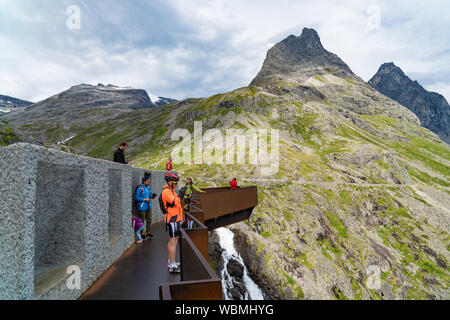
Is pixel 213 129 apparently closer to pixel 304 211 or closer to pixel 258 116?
pixel 258 116

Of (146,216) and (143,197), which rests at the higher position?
(143,197)

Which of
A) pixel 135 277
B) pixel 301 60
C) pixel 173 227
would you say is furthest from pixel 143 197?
pixel 301 60

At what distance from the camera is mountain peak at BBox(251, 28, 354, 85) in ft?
517

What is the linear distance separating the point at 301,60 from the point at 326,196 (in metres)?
151

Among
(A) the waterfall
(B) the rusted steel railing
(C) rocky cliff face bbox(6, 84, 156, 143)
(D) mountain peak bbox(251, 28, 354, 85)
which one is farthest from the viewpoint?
(D) mountain peak bbox(251, 28, 354, 85)

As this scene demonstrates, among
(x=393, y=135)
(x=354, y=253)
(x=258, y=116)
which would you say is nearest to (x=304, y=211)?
(x=354, y=253)

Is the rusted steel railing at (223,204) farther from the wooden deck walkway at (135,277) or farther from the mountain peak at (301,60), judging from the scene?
the mountain peak at (301,60)

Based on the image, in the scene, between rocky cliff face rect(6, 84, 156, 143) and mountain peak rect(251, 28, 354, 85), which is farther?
mountain peak rect(251, 28, 354, 85)

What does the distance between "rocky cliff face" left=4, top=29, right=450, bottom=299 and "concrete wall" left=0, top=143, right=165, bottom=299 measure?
26.0 m

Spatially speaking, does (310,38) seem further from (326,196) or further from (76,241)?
(76,241)

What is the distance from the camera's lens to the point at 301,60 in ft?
565

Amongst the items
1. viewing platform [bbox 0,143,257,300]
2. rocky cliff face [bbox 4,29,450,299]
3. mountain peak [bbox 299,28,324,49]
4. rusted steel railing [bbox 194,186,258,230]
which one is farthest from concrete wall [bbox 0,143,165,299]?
mountain peak [bbox 299,28,324,49]

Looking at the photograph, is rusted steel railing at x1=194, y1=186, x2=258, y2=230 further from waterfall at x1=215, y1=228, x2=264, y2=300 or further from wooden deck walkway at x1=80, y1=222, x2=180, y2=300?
waterfall at x1=215, y1=228, x2=264, y2=300
